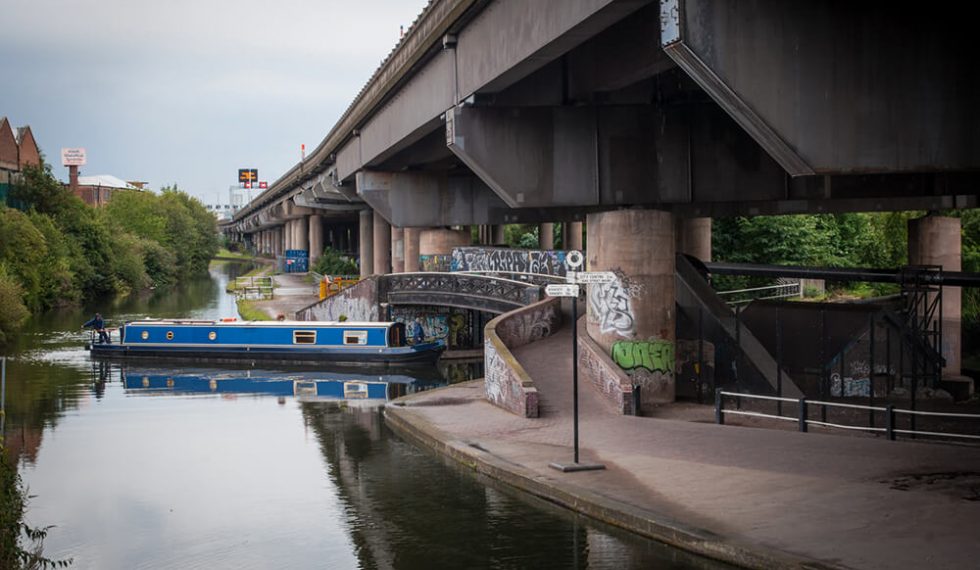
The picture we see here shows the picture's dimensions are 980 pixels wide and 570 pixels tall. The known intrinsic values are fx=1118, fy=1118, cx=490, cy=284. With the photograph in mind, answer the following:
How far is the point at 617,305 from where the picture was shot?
24.3 metres

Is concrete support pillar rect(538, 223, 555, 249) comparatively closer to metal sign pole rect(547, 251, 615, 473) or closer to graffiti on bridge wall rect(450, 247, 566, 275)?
graffiti on bridge wall rect(450, 247, 566, 275)

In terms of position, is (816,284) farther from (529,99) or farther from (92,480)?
(92,480)

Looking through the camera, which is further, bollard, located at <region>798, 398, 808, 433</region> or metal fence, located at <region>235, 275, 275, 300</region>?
metal fence, located at <region>235, 275, 275, 300</region>

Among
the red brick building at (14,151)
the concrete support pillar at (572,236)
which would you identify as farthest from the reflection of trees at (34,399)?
the red brick building at (14,151)

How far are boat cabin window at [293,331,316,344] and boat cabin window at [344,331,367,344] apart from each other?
1.44 m

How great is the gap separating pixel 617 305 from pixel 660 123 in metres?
4.03

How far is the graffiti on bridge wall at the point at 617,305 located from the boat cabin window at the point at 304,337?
19.3 m

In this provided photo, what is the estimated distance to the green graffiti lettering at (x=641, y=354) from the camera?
24.3 meters

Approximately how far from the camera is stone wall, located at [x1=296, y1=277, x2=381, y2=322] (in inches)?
1732

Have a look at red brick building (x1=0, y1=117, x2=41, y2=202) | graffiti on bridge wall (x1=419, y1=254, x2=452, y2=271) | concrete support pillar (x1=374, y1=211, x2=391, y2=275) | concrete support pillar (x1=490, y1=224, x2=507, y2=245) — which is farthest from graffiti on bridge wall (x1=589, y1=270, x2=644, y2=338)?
red brick building (x1=0, y1=117, x2=41, y2=202)

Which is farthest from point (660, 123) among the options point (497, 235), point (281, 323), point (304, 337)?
point (497, 235)

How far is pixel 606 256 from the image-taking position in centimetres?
2441

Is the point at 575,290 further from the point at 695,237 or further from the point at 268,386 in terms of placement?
the point at 695,237

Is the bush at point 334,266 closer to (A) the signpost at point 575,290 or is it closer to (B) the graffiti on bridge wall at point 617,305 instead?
(B) the graffiti on bridge wall at point 617,305
